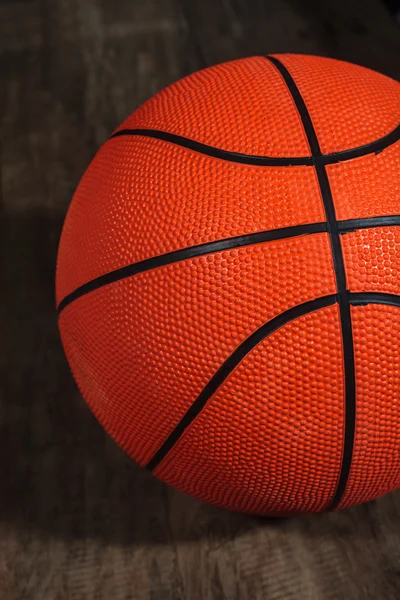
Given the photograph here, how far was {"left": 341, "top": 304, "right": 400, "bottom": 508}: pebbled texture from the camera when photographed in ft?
3.45

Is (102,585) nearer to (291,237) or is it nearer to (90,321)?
(90,321)

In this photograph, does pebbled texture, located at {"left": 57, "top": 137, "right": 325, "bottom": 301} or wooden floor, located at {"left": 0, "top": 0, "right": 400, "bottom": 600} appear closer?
pebbled texture, located at {"left": 57, "top": 137, "right": 325, "bottom": 301}

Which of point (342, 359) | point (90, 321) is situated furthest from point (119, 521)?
point (342, 359)

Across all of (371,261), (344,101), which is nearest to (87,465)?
(371,261)

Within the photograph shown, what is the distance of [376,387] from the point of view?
108 centimetres

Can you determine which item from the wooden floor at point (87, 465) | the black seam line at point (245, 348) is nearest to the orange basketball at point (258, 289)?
the black seam line at point (245, 348)

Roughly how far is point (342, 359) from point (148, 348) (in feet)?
1.15

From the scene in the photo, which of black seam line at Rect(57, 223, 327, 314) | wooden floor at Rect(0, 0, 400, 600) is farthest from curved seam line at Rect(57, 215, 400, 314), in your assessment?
wooden floor at Rect(0, 0, 400, 600)

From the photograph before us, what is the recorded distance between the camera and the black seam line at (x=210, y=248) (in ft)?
3.44

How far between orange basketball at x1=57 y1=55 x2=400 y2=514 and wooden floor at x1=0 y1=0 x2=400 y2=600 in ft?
1.35

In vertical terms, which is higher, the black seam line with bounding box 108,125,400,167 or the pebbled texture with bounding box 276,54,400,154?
the pebbled texture with bounding box 276,54,400,154

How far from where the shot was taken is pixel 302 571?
5.13ft

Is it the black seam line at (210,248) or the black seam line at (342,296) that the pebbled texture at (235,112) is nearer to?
the black seam line at (342,296)

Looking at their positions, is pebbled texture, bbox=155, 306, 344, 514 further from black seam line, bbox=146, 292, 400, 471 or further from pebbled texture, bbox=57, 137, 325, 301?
pebbled texture, bbox=57, 137, 325, 301
